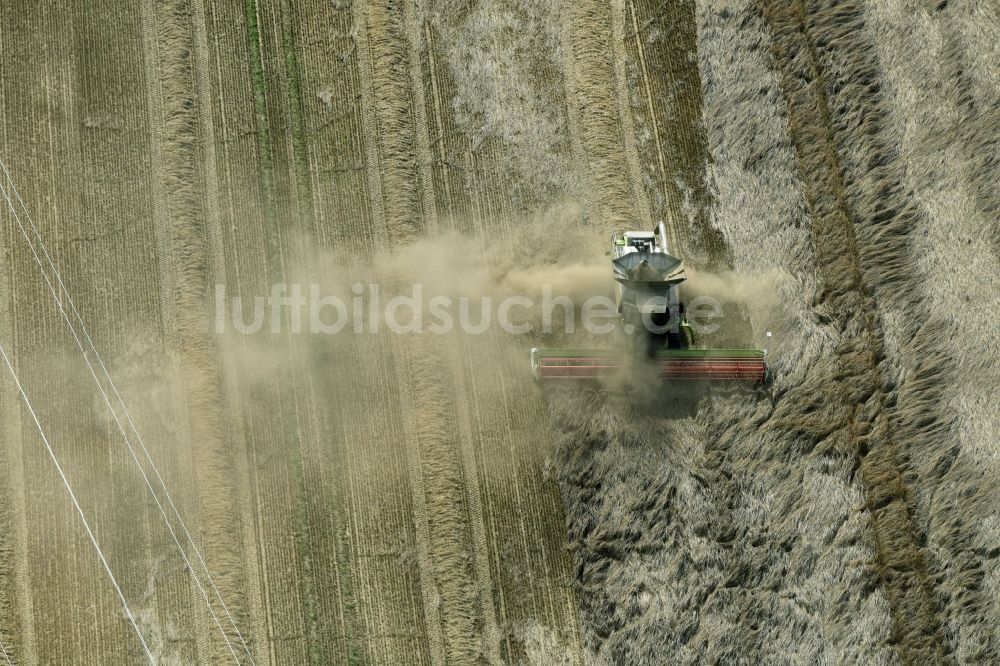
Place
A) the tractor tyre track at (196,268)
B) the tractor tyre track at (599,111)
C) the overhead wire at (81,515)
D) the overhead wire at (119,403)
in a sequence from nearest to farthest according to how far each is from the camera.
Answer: the overhead wire at (81,515)
the overhead wire at (119,403)
the tractor tyre track at (196,268)
the tractor tyre track at (599,111)

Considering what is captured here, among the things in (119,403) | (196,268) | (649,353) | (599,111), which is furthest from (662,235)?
(119,403)

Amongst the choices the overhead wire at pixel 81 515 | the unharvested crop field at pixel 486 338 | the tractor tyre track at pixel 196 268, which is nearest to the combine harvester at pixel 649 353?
the unharvested crop field at pixel 486 338

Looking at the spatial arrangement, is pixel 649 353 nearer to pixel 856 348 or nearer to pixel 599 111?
pixel 856 348

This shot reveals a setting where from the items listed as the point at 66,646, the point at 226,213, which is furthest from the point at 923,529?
the point at 66,646

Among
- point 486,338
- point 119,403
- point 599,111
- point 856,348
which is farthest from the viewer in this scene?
point 599,111

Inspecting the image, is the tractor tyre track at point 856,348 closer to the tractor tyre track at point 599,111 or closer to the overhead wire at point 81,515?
the tractor tyre track at point 599,111
